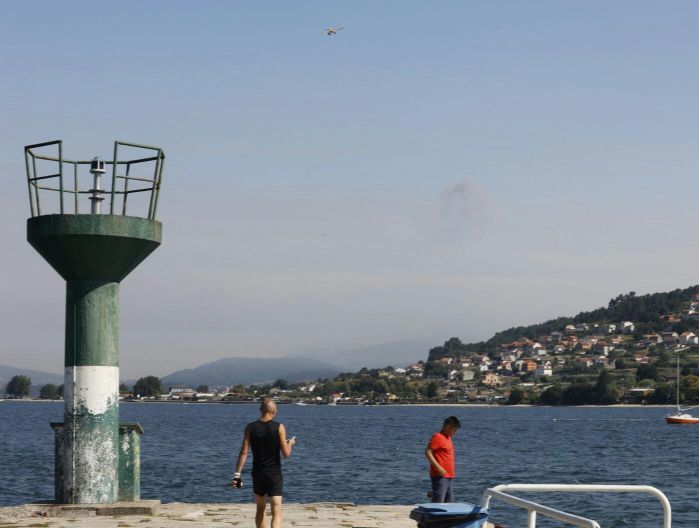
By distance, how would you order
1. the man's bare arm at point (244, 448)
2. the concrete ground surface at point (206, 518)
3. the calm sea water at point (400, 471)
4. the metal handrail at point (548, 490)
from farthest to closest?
1. the calm sea water at point (400, 471)
2. the concrete ground surface at point (206, 518)
3. the man's bare arm at point (244, 448)
4. the metal handrail at point (548, 490)

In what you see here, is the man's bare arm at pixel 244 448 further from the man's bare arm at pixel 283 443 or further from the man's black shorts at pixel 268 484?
the man's bare arm at pixel 283 443

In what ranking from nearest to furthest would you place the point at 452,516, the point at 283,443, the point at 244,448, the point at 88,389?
the point at 452,516, the point at 283,443, the point at 244,448, the point at 88,389

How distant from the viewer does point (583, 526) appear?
9.71 m

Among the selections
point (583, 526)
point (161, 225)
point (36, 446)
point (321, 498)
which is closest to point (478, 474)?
point (321, 498)

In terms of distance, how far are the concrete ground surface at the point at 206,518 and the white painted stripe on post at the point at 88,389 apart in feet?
5.14

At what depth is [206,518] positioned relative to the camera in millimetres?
16156

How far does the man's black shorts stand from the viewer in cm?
1302

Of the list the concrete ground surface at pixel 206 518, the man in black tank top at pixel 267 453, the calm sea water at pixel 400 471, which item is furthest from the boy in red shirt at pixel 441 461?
the calm sea water at pixel 400 471

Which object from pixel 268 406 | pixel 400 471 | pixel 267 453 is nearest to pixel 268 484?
pixel 267 453

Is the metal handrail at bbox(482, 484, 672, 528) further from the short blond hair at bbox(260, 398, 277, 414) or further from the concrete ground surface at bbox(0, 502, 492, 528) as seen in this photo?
the concrete ground surface at bbox(0, 502, 492, 528)

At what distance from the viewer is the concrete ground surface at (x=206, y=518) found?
49.9 ft

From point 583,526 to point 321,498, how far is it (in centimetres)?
3232

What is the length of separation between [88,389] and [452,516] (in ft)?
25.0

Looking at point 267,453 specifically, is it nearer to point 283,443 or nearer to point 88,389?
point 283,443
